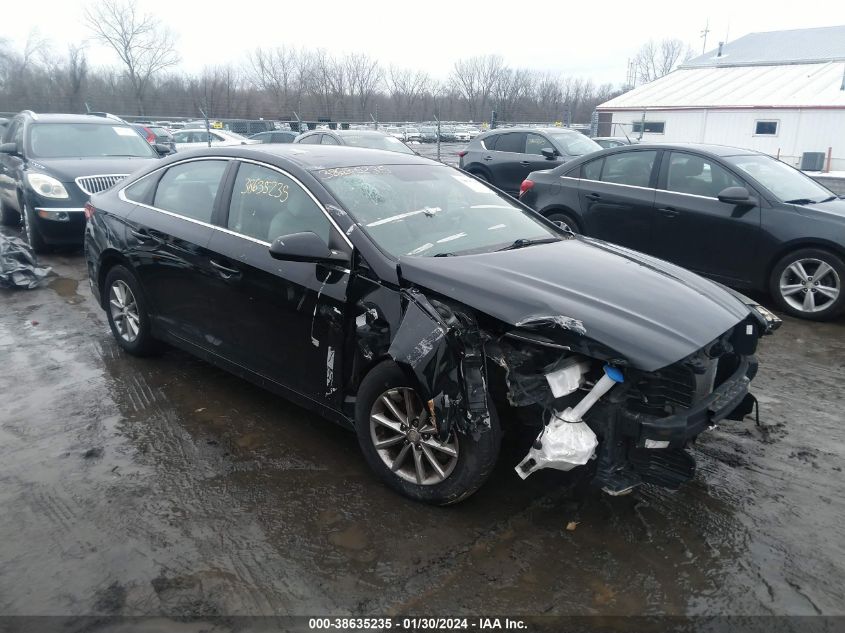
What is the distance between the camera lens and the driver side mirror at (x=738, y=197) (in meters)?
6.23

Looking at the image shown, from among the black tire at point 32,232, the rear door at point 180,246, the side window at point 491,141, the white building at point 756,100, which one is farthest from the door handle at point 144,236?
the white building at point 756,100

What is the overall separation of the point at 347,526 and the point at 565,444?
1.11 meters

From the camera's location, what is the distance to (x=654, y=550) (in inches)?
112

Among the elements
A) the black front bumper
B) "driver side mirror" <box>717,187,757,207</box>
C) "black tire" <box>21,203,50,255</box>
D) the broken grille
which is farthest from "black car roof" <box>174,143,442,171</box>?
"black tire" <box>21,203,50,255</box>

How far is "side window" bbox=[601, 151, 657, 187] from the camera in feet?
23.7

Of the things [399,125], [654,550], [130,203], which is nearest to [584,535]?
[654,550]

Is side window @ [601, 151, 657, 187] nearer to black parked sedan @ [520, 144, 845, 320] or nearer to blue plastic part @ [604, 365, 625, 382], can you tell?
black parked sedan @ [520, 144, 845, 320]

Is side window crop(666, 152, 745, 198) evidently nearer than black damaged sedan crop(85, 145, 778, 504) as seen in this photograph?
No

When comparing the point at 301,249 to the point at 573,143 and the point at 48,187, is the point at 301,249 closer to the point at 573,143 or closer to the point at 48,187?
the point at 48,187

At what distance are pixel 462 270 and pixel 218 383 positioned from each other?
7.75ft

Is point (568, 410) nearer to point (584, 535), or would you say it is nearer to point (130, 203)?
point (584, 535)

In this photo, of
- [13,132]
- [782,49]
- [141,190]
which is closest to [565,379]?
[141,190]

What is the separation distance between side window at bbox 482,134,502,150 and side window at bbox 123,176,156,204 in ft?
30.1

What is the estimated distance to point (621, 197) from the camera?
731cm
